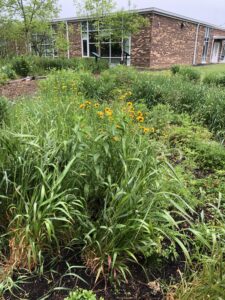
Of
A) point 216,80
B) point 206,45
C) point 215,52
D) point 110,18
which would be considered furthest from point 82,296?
point 215,52

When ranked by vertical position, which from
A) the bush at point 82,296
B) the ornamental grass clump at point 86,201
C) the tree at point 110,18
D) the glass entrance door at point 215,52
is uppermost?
the tree at point 110,18

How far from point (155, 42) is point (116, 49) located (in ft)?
8.26

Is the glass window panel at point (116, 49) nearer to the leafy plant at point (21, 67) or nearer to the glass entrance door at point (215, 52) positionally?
the leafy plant at point (21, 67)

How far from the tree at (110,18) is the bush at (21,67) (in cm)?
502

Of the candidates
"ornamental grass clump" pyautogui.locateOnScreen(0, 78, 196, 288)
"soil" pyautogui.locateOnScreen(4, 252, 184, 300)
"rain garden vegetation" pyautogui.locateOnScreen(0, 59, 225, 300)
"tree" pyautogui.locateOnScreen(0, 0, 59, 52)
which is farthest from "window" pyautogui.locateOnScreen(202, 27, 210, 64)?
"soil" pyautogui.locateOnScreen(4, 252, 184, 300)

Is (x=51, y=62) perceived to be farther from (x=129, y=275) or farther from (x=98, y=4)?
(x=129, y=275)

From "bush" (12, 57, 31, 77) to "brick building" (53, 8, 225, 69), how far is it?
7.30 m

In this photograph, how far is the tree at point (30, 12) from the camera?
11930mm

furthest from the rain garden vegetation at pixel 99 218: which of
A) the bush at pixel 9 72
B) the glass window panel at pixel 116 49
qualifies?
the glass window panel at pixel 116 49

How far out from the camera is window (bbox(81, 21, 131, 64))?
616 inches

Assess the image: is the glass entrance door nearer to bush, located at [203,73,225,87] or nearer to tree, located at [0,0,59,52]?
tree, located at [0,0,59,52]

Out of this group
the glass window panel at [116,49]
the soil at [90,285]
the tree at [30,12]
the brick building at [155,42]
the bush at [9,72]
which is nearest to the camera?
the soil at [90,285]

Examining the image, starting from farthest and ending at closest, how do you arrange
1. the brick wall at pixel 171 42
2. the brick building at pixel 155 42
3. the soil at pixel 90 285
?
the brick wall at pixel 171 42 → the brick building at pixel 155 42 → the soil at pixel 90 285

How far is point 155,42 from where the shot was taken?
15.1 m
